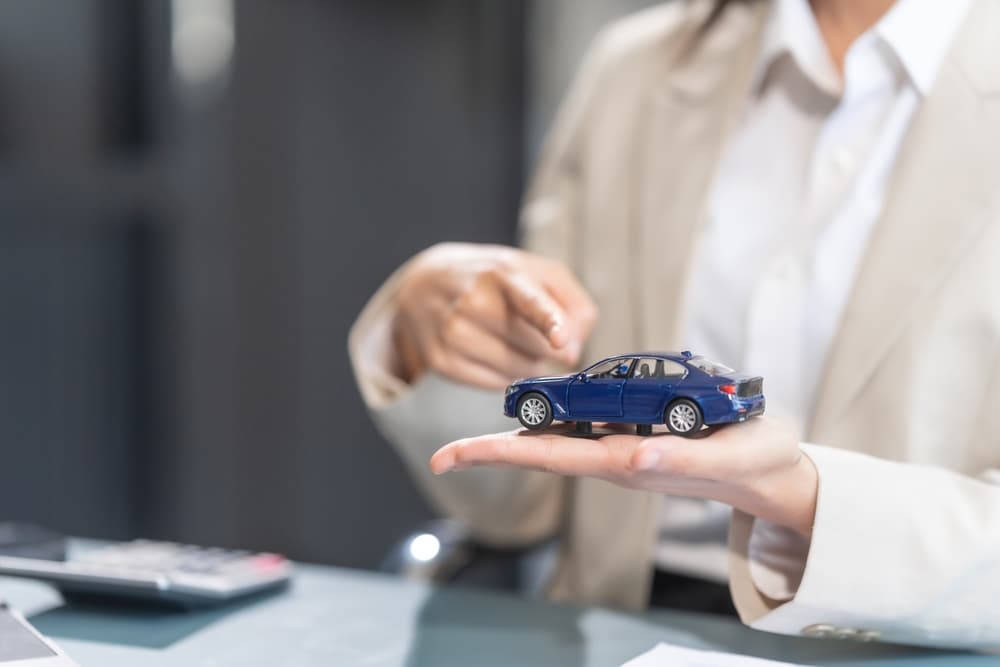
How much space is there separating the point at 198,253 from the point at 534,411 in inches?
71.3

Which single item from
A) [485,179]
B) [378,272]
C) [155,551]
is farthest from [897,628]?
[485,179]

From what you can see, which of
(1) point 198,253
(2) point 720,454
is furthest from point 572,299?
(1) point 198,253

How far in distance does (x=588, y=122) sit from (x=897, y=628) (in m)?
0.77

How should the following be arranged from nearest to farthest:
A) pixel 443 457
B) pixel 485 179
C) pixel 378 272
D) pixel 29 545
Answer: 1. pixel 443 457
2. pixel 29 545
3. pixel 378 272
4. pixel 485 179

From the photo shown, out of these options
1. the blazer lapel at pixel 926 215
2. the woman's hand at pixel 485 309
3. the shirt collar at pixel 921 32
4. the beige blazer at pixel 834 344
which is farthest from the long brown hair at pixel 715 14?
the woman's hand at pixel 485 309

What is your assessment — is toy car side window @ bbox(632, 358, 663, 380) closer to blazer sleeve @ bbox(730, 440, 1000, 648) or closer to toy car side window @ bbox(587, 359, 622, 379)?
toy car side window @ bbox(587, 359, 622, 379)

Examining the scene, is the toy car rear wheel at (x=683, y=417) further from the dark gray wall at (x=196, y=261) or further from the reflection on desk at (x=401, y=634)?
the dark gray wall at (x=196, y=261)

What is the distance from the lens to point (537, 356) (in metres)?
0.91

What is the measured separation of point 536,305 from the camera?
0.80 m

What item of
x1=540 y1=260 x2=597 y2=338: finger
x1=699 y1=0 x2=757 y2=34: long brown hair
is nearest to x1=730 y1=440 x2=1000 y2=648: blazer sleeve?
x1=540 y1=260 x2=597 y2=338: finger

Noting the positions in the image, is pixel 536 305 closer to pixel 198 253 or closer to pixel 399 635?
pixel 399 635

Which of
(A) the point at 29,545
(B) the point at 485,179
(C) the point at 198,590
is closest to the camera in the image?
(C) the point at 198,590

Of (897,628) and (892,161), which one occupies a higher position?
(892,161)

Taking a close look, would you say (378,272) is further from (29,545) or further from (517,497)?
(29,545)
